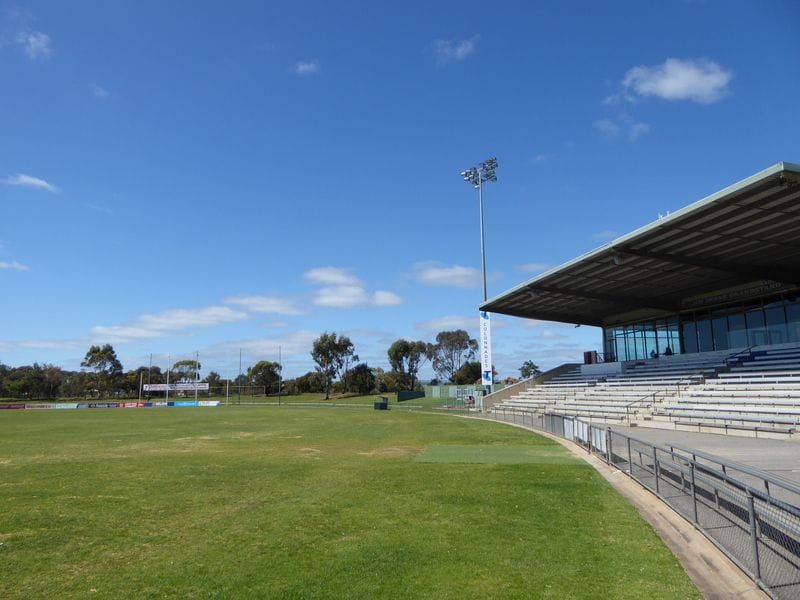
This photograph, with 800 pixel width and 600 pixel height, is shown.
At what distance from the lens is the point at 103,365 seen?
118312 millimetres

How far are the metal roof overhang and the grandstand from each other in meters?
0.07

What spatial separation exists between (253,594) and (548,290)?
114 ft

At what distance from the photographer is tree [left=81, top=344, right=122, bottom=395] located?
383ft

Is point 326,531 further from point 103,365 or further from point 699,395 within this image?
point 103,365

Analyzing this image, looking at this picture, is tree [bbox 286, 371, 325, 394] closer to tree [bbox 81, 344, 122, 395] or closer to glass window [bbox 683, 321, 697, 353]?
tree [bbox 81, 344, 122, 395]

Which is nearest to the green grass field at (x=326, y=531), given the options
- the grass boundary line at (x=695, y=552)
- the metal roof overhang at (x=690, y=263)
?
the grass boundary line at (x=695, y=552)

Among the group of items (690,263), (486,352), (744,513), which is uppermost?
(690,263)

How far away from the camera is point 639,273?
32.8 metres

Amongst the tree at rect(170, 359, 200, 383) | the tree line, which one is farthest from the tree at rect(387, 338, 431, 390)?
the tree at rect(170, 359, 200, 383)

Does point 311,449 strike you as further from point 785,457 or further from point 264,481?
point 785,457

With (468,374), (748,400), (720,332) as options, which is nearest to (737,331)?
(720,332)

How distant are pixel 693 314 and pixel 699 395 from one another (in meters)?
13.9

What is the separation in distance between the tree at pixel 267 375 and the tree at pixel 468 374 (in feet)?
120

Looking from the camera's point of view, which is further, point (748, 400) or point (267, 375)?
point (267, 375)
